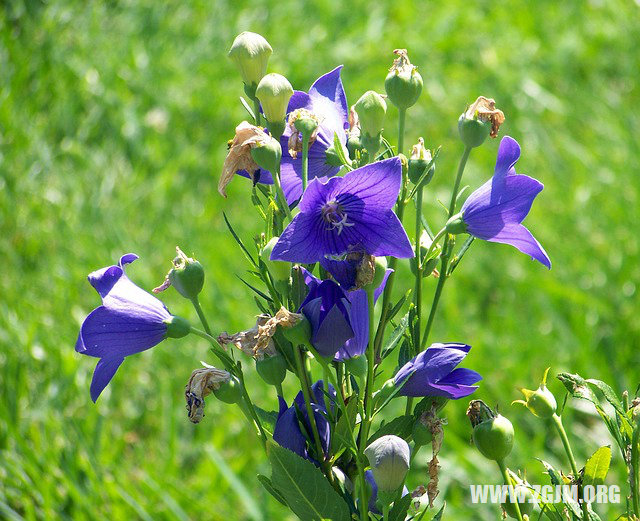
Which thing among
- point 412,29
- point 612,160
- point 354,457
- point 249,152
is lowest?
point 612,160

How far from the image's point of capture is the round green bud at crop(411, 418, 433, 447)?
0.80 metres

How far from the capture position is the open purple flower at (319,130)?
86 centimetres

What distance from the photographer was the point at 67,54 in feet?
10.2

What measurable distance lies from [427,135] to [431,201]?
425mm

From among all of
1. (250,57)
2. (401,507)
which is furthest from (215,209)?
(401,507)

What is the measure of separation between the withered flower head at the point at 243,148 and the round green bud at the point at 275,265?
0.09 m

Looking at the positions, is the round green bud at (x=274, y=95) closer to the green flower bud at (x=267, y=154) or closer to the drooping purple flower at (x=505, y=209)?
the green flower bud at (x=267, y=154)

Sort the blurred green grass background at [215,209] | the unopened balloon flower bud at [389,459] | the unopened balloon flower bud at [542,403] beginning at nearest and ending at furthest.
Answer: the unopened balloon flower bud at [389,459] < the unopened balloon flower bud at [542,403] < the blurred green grass background at [215,209]

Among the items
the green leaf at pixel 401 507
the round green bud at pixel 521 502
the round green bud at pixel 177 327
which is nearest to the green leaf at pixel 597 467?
the round green bud at pixel 521 502

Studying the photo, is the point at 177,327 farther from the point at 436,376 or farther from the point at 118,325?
the point at 436,376

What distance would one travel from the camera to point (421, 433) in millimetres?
808

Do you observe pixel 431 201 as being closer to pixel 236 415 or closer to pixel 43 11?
pixel 236 415

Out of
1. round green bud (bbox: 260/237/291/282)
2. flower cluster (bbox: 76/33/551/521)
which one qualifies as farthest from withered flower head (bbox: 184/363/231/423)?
round green bud (bbox: 260/237/291/282)

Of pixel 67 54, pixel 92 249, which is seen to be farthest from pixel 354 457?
pixel 67 54
